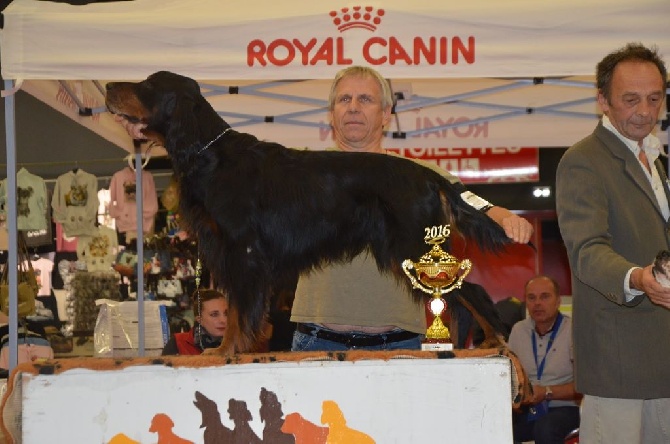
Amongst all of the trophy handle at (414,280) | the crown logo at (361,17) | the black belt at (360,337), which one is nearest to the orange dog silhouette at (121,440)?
the trophy handle at (414,280)

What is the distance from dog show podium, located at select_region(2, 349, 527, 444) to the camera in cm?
189

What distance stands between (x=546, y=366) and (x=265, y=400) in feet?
14.4

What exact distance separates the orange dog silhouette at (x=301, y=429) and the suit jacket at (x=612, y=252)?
0.94m

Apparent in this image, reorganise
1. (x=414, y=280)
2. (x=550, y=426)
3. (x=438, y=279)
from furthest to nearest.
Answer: (x=550, y=426), (x=414, y=280), (x=438, y=279)

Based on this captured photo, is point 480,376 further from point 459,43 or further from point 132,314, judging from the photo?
point 132,314

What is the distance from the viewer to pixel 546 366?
19.6 feet

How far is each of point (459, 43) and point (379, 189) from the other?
3.85 feet

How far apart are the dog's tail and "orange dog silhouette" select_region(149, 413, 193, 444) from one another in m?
1.21

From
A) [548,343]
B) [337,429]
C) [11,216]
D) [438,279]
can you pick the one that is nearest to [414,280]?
[438,279]

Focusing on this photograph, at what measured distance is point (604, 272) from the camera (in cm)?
236

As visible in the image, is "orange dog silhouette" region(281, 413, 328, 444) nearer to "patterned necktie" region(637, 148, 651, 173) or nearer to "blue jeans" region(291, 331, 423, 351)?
"blue jeans" region(291, 331, 423, 351)

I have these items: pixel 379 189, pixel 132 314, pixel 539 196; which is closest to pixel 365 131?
pixel 379 189

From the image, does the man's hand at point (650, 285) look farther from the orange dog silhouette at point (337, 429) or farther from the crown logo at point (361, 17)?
the crown logo at point (361, 17)

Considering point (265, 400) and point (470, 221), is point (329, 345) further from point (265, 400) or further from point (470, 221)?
point (265, 400)
